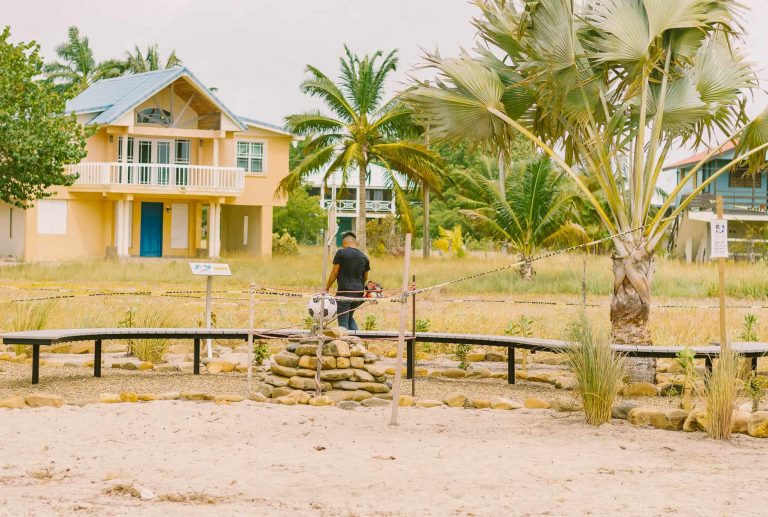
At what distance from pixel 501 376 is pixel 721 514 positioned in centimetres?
700

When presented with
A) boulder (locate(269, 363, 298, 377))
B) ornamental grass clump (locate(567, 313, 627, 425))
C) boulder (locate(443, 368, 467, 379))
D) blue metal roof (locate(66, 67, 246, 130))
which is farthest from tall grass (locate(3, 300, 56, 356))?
blue metal roof (locate(66, 67, 246, 130))

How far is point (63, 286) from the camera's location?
85.0ft

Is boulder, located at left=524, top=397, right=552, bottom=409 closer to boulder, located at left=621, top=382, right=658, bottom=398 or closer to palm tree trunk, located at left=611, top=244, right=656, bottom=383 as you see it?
boulder, located at left=621, top=382, right=658, bottom=398

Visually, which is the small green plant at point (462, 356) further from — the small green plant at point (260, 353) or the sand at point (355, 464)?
the sand at point (355, 464)

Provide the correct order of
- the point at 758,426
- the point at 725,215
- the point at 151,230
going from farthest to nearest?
the point at 725,215, the point at 151,230, the point at 758,426

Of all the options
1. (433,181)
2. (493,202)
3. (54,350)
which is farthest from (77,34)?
(54,350)

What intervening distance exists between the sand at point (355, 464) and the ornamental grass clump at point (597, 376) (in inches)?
9.3

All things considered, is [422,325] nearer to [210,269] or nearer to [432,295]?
[210,269]

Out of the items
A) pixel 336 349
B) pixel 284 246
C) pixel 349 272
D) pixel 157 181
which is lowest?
pixel 336 349

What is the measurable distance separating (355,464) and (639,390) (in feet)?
16.3

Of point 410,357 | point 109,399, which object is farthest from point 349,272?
point 109,399

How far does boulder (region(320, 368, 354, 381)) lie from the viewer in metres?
11.3

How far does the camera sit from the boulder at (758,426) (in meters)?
9.29

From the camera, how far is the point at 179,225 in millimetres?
41062
